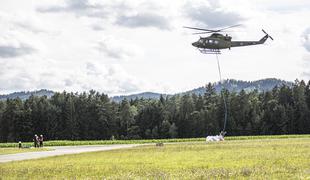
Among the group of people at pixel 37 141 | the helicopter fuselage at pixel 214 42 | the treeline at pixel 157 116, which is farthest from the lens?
the treeline at pixel 157 116

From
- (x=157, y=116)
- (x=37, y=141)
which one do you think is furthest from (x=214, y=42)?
(x=157, y=116)

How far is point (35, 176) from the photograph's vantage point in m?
24.6

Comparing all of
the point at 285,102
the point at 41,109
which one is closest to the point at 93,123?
the point at 41,109

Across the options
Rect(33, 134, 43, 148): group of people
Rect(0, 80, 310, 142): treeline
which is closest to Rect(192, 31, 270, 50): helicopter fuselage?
Rect(33, 134, 43, 148): group of people

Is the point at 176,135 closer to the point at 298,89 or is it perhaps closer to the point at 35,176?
the point at 298,89

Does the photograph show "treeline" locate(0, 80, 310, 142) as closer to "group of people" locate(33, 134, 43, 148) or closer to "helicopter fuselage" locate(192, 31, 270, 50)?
"helicopter fuselage" locate(192, 31, 270, 50)

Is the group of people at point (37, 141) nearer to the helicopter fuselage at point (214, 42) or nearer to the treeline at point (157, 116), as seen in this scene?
the helicopter fuselage at point (214, 42)

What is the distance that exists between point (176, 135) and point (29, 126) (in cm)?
4582

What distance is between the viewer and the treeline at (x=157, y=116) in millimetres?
146500

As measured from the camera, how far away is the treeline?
14650 centimetres

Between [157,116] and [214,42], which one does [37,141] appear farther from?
[157,116]

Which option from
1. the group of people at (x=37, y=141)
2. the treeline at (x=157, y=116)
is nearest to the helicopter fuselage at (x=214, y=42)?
the group of people at (x=37, y=141)

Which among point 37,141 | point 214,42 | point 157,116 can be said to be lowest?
point 37,141

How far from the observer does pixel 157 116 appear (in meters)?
170
